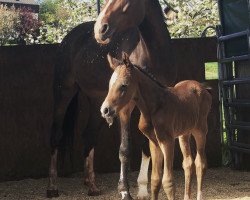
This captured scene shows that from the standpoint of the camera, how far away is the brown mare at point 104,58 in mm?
4152

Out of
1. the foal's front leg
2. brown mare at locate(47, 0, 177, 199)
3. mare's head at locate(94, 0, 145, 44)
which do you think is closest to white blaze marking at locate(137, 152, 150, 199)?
brown mare at locate(47, 0, 177, 199)

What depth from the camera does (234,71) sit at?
254 inches

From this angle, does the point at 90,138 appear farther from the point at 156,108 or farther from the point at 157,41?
the point at 156,108

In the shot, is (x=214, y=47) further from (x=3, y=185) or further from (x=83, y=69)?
(x=3, y=185)

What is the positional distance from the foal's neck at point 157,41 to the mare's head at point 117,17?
209 millimetres

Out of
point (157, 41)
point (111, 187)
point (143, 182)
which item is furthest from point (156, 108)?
point (111, 187)

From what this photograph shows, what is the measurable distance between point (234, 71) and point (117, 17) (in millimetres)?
2941

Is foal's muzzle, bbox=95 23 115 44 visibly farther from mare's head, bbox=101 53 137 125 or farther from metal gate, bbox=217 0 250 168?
metal gate, bbox=217 0 250 168

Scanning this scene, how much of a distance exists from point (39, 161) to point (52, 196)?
1074 millimetres

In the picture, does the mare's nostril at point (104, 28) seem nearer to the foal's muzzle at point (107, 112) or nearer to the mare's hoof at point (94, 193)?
the foal's muzzle at point (107, 112)

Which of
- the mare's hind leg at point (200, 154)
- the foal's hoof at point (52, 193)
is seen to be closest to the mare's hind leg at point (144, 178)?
the mare's hind leg at point (200, 154)

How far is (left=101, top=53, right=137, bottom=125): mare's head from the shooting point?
297cm

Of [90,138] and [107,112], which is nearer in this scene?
[107,112]

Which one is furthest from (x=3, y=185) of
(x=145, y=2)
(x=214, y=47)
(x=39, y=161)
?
(x=214, y=47)
